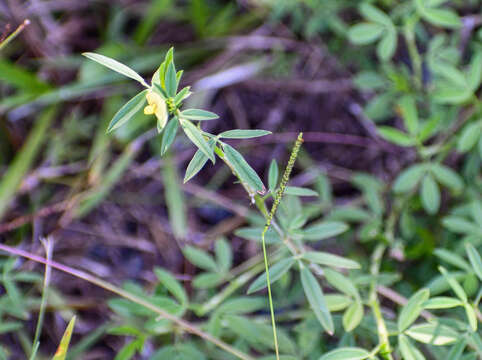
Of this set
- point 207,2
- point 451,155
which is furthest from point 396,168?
point 207,2

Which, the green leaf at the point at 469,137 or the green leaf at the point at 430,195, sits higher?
the green leaf at the point at 469,137

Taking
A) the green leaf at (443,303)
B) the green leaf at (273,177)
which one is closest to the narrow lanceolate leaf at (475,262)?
the green leaf at (443,303)

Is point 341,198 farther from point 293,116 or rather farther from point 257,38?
point 257,38

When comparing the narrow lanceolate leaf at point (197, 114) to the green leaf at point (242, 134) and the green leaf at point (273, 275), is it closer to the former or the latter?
the green leaf at point (242, 134)

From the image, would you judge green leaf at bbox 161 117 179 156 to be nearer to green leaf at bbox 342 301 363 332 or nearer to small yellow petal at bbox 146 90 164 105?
small yellow petal at bbox 146 90 164 105

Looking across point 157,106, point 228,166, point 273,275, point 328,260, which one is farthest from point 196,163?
point 228,166

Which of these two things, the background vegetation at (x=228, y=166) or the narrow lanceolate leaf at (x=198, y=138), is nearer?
the narrow lanceolate leaf at (x=198, y=138)
